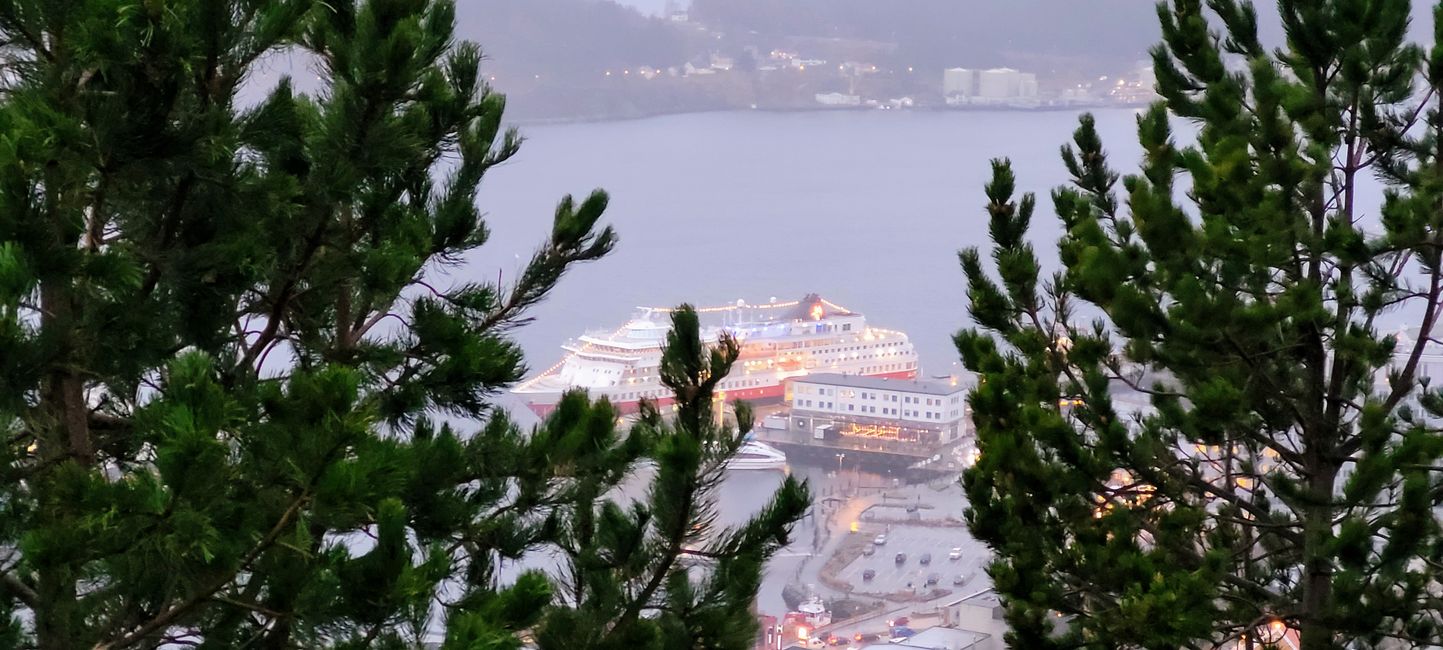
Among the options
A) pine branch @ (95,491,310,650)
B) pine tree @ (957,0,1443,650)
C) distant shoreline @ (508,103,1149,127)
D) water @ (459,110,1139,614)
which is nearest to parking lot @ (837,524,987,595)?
water @ (459,110,1139,614)

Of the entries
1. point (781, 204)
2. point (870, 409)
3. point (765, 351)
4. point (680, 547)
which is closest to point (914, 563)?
point (870, 409)

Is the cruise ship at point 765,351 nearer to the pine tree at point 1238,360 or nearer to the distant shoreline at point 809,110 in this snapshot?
the distant shoreline at point 809,110

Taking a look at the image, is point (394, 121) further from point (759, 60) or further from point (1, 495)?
point (759, 60)

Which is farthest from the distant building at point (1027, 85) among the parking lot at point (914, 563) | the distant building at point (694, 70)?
the parking lot at point (914, 563)

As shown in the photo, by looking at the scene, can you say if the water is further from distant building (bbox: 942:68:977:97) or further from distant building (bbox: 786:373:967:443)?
distant building (bbox: 942:68:977:97)

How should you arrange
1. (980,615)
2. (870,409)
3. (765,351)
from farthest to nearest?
(870,409) → (765,351) → (980,615)

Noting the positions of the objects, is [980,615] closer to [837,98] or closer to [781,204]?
[837,98]
